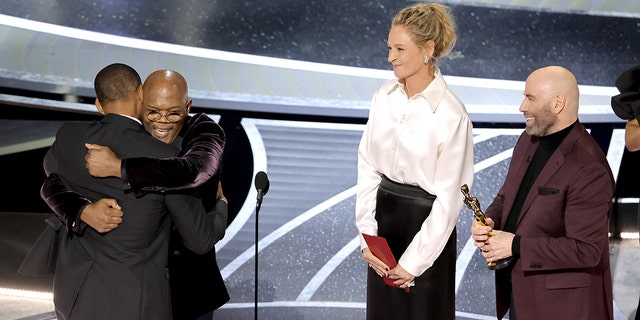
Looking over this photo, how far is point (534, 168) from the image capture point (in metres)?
2.84

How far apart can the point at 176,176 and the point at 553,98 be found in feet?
4.21

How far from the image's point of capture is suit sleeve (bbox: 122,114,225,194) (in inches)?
96.0

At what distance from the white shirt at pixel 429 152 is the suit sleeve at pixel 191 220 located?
68cm

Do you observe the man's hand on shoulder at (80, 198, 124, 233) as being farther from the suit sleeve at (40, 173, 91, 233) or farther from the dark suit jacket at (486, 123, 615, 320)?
the dark suit jacket at (486, 123, 615, 320)

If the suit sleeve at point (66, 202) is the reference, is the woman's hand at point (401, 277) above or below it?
below

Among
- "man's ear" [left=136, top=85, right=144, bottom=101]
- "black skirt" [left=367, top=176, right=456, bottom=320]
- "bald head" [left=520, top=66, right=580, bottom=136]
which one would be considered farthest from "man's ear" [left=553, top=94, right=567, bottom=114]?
"man's ear" [left=136, top=85, right=144, bottom=101]

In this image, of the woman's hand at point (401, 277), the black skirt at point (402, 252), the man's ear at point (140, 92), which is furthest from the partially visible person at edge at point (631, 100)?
the man's ear at point (140, 92)

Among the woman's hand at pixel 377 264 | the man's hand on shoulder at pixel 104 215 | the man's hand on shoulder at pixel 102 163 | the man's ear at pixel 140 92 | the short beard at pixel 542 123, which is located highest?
the man's ear at pixel 140 92

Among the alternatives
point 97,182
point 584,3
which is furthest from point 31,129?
point 584,3

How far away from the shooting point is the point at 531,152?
2881mm

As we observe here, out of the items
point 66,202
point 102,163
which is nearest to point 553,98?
point 102,163

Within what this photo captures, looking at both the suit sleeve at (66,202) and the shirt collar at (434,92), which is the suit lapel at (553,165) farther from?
the suit sleeve at (66,202)

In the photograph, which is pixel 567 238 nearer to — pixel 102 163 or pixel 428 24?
pixel 428 24

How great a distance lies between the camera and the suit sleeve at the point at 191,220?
254cm
